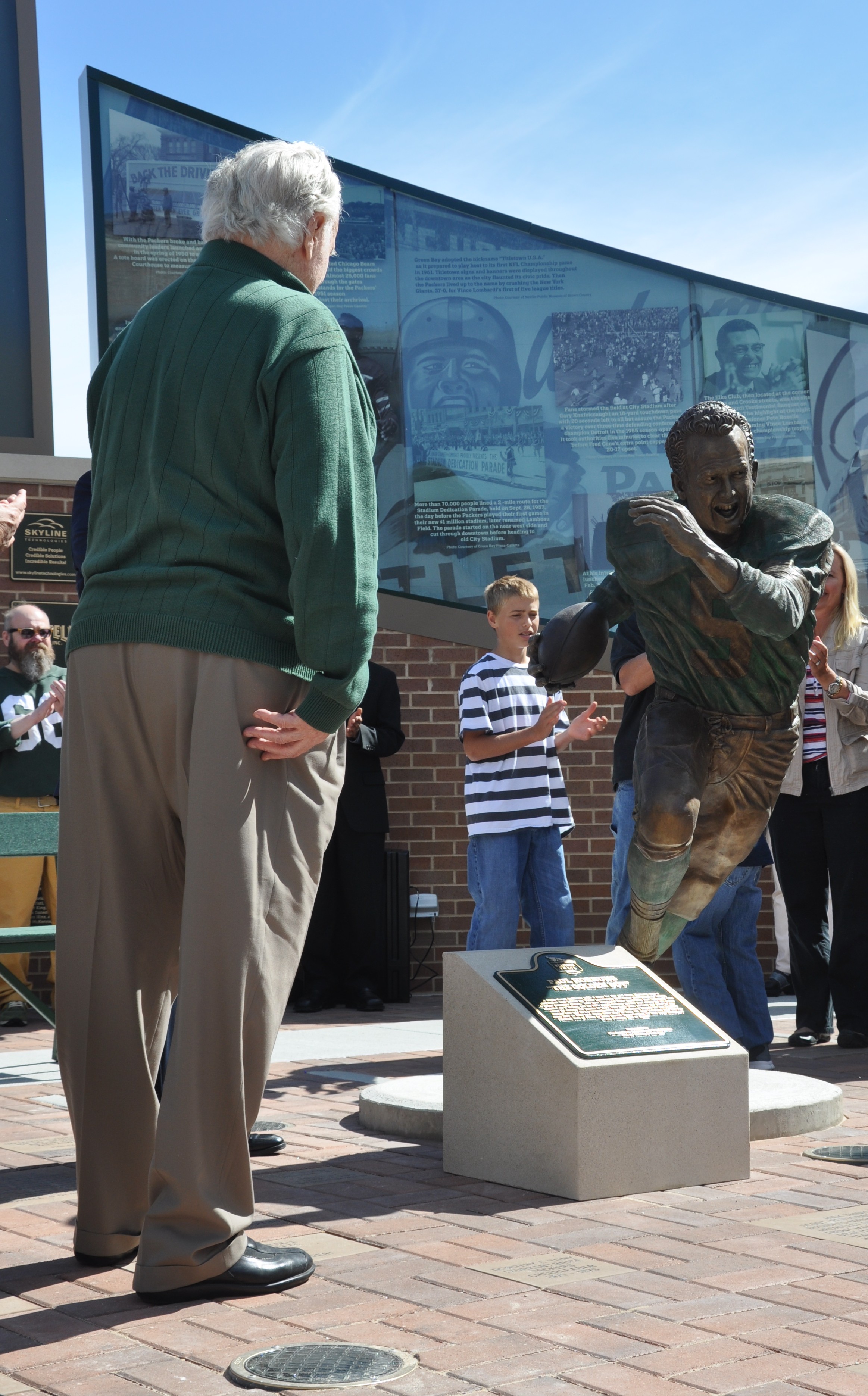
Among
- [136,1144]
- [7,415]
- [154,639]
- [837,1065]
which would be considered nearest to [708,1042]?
[136,1144]

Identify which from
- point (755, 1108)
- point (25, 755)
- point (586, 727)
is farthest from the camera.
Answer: point (25, 755)

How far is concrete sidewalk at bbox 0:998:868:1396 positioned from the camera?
7.86 feet

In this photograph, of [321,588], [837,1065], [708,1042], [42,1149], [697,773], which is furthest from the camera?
[837,1065]

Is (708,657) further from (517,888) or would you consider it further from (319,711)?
(517,888)

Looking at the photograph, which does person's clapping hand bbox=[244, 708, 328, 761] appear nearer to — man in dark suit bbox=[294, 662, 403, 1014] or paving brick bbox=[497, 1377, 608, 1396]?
paving brick bbox=[497, 1377, 608, 1396]

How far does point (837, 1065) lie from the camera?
6.16m

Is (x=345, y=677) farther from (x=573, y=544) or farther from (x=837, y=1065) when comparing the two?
(x=573, y=544)

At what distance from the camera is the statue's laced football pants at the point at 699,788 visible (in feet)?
12.1

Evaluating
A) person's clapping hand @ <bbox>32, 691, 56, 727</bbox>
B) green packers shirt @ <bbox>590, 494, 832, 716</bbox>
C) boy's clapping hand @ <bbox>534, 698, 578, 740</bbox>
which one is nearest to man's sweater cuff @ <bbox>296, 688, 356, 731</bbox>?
green packers shirt @ <bbox>590, 494, 832, 716</bbox>

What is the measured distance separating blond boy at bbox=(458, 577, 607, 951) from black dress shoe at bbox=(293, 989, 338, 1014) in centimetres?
212

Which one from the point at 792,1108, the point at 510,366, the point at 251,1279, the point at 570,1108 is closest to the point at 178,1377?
the point at 251,1279

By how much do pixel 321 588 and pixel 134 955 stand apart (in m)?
0.83

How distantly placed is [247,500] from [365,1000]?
6.04 meters

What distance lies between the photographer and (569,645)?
3.89 m
